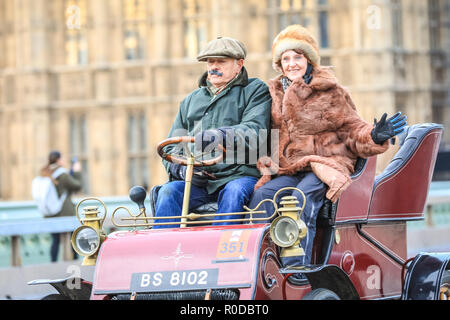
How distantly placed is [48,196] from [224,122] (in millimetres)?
8616

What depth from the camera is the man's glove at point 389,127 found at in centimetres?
773

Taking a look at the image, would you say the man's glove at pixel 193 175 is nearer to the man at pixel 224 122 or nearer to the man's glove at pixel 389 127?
the man at pixel 224 122

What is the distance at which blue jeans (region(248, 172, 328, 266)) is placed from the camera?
7.61 m

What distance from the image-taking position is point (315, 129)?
802 centimetres

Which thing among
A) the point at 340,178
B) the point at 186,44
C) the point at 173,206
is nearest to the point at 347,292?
the point at 340,178

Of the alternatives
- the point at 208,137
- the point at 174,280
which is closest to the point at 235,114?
the point at 208,137

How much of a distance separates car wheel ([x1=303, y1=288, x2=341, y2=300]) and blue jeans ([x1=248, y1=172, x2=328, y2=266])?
30 cm

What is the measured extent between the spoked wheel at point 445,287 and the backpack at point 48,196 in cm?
885

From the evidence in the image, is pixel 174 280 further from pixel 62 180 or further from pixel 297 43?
pixel 62 180

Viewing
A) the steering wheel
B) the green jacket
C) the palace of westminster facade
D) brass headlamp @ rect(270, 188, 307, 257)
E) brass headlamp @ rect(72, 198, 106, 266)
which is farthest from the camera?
the palace of westminster facade

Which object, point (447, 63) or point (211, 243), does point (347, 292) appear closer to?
point (211, 243)

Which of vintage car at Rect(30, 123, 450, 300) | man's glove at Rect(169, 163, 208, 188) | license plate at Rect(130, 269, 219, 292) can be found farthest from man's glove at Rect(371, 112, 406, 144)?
license plate at Rect(130, 269, 219, 292)

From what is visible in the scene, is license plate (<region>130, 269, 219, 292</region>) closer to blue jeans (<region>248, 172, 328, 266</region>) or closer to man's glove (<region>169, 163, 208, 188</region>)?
blue jeans (<region>248, 172, 328, 266</region>)

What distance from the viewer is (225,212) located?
7609 millimetres
